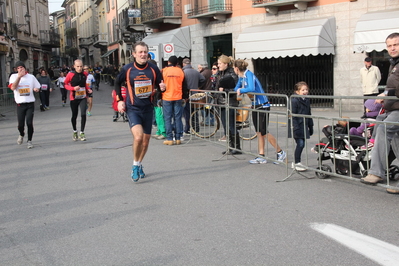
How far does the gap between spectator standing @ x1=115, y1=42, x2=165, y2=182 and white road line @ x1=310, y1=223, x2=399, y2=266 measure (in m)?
3.13

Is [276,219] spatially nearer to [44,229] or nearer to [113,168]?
[44,229]

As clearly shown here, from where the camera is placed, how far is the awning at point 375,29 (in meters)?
17.1

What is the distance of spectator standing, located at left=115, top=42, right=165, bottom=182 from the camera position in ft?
24.3

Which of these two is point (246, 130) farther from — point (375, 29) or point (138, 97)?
point (375, 29)

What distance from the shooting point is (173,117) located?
11562 millimetres

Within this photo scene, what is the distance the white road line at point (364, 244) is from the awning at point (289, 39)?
15.2 m

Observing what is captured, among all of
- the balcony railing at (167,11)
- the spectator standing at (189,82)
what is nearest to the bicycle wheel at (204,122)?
the spectator standing at (189,82)

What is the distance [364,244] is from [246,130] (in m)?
5.41

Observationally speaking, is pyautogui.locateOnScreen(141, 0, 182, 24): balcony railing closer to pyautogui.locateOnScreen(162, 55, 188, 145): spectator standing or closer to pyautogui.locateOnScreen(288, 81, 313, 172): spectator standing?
pyautogui.locateOnScreen(162, 55, 188, 145): spectator standing

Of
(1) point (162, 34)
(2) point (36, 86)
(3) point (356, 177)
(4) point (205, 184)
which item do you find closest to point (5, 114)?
(2) point (36, 86)

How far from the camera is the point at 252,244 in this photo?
4.55 m

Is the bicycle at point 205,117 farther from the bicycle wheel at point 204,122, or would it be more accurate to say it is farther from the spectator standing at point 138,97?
the spectator standing at point 138,97

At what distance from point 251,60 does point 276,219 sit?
18358 millimetres

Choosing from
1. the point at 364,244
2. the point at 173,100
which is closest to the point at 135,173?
the point at 364,244
